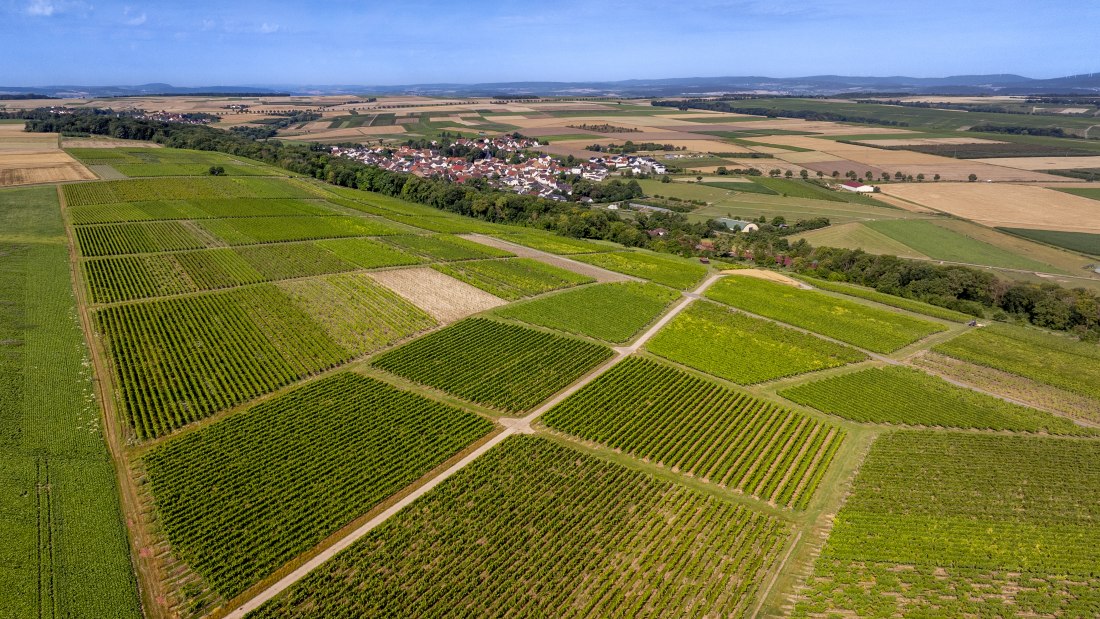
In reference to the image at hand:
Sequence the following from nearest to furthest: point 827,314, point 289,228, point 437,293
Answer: point 827,314 → point 437,293 → point 289,228

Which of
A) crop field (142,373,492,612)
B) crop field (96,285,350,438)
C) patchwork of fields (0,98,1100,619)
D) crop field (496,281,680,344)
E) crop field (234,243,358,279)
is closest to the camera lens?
patchwork of fields (0,98,1100,619)

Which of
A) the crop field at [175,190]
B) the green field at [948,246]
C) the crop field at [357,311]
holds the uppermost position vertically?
the crop field at [175,190]

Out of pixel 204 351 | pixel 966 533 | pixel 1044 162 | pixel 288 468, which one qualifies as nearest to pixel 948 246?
pixel 966 533

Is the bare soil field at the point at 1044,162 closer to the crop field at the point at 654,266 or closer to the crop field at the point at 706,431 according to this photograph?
the crop field at the point at 654,266

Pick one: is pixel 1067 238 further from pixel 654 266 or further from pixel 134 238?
pixel 134 238

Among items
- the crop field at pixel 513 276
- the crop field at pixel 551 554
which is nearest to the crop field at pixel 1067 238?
the crop field at pixel 513 276

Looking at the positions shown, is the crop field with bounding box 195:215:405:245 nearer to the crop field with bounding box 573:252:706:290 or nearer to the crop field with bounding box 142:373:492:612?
the crop field with bounding box 573:252:706:290

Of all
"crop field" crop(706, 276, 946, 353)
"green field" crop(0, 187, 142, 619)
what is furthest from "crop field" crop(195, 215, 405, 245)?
"crop field" crop(706, 276, 946, 353)
